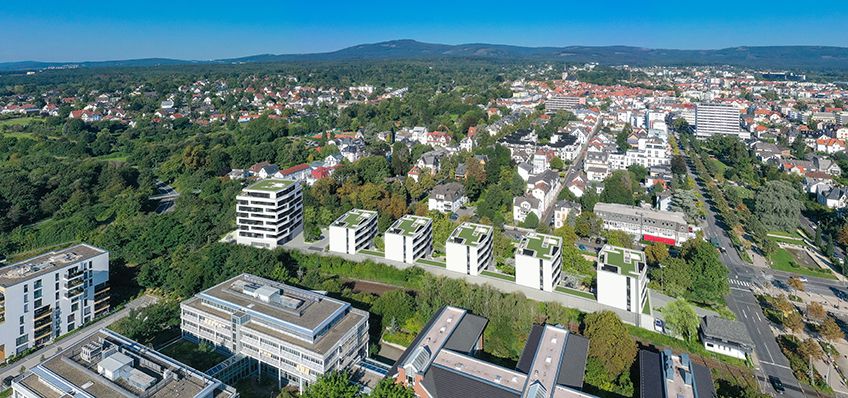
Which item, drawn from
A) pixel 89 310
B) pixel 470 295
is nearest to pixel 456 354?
pixel 470 295

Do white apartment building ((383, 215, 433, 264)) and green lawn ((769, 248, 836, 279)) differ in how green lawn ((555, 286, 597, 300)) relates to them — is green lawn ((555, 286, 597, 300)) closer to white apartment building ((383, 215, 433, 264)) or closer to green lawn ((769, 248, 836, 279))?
white apartment building ((383, 215, 433, 264))

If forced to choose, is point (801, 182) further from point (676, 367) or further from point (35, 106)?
point (35, 106)

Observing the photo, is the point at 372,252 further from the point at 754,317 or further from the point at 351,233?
the point at 754,317

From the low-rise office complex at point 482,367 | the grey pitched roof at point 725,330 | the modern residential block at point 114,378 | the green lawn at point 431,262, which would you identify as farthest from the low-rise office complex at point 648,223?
the modern residential block at point 114,378

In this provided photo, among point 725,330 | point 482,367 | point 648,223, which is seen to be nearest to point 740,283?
point 648,223

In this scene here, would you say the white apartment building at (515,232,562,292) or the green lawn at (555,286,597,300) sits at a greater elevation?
the white apartment building at (515,232,562,292)

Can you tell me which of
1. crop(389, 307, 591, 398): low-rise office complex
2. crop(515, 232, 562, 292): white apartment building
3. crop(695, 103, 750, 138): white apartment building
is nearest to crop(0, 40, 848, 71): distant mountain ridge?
crop(695, 103, 750, 138): white apartment building
